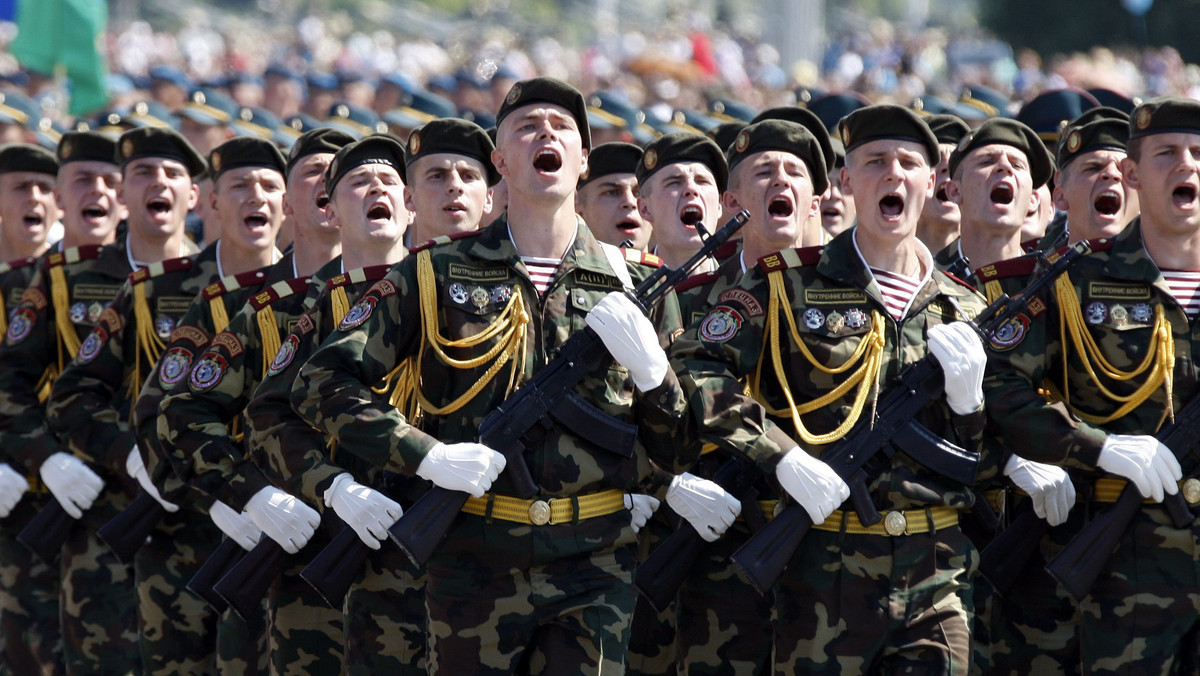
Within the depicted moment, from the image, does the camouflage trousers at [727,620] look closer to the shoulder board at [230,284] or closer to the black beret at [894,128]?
the black beret at [894,128]

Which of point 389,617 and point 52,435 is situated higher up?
point 389,617

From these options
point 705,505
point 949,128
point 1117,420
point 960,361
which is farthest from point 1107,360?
point 949,128

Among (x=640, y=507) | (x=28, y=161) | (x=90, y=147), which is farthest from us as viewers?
(x=28, y=161)

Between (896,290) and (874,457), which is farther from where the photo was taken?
(896,290)

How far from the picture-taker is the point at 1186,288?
602 centimetres

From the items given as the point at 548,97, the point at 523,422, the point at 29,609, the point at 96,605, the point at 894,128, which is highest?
the point at 548,97

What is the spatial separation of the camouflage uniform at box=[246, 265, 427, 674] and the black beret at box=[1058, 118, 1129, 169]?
3350 mm

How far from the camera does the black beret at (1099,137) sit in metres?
7.45

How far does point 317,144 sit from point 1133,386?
3.72 meters

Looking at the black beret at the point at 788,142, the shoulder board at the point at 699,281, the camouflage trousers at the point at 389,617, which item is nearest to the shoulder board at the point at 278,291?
the camouflage trousers at the point at 389,617

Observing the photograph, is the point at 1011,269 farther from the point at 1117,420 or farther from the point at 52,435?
the point at 52,435

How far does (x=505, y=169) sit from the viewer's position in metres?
5.87

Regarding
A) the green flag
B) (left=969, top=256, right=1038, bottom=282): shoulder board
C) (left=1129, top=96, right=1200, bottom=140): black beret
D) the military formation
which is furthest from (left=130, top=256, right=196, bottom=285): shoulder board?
the green flag

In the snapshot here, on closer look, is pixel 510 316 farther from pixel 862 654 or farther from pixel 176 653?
pixel 176 653
